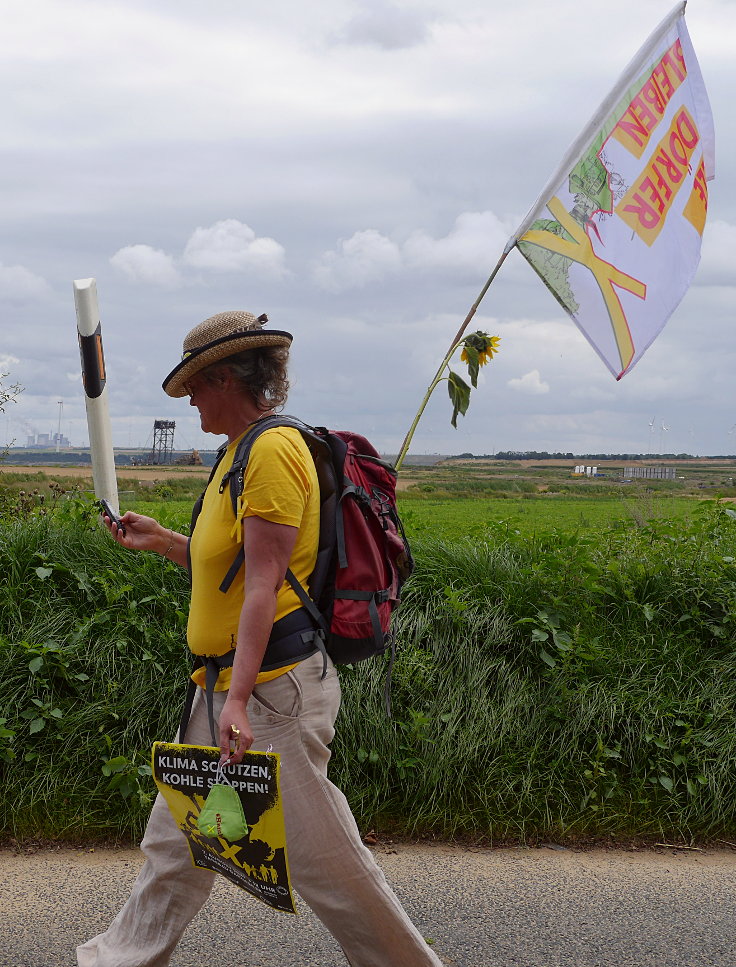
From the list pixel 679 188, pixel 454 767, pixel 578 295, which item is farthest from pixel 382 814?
pixel 679 188

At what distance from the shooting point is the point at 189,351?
258 centimetres

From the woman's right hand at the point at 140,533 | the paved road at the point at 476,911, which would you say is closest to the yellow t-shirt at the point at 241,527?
the woman's right hand at the point at 140,533

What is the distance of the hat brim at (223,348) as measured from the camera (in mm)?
2514

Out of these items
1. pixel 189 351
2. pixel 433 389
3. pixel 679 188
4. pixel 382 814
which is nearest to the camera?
pixel 189 351

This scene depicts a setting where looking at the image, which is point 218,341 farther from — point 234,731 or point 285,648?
point 234,731

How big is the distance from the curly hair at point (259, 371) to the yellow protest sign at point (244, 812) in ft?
3.03

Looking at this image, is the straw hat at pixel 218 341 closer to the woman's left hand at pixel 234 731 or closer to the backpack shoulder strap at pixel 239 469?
the backpack shoulder strap at pixel 239 469

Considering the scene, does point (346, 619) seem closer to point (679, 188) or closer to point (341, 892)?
point (341, 892)

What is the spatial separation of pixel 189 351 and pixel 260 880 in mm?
1365

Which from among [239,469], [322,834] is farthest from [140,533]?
[322,834]

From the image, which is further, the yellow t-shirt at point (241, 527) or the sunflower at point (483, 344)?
the sunflower at point (483, 344)

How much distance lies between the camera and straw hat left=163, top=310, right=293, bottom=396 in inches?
99.0

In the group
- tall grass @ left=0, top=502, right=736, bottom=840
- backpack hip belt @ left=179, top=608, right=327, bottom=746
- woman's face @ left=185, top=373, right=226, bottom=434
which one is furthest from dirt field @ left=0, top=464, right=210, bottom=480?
backpack hip belt @ left=179, top=608, right=327, bottom=746

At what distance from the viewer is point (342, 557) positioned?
2.48 m
